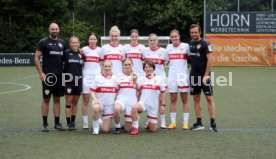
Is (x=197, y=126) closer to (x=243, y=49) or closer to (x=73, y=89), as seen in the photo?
(x=73, y=89)

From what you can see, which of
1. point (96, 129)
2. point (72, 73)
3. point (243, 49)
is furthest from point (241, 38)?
point (96, 129)

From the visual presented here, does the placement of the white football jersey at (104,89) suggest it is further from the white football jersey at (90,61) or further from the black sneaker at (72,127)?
the black sneaker at (72,127)

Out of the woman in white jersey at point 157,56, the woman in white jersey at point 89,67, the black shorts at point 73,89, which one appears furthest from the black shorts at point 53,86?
the woman in white jersey at point 157,56

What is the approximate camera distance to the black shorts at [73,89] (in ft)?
27.7

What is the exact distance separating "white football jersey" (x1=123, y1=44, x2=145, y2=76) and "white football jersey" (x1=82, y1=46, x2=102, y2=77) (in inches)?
21.6

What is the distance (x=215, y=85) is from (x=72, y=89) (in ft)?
32.7

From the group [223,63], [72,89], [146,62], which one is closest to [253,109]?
[146,62]

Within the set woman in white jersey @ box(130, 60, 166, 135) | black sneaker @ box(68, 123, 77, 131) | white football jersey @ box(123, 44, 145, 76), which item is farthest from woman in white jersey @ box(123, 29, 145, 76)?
black sneaker @ box(68, 123, 77, 131)

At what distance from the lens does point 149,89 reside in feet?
27.5

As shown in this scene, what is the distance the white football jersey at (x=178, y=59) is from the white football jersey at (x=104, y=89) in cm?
114

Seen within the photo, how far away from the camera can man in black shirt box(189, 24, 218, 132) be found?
8.30 metres

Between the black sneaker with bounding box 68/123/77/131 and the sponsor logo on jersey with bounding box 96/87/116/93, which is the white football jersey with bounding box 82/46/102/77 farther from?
the black sneaker with bounding box 68/123/77/131

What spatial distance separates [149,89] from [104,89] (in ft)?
2.54

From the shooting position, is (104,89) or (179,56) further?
(179,56)
